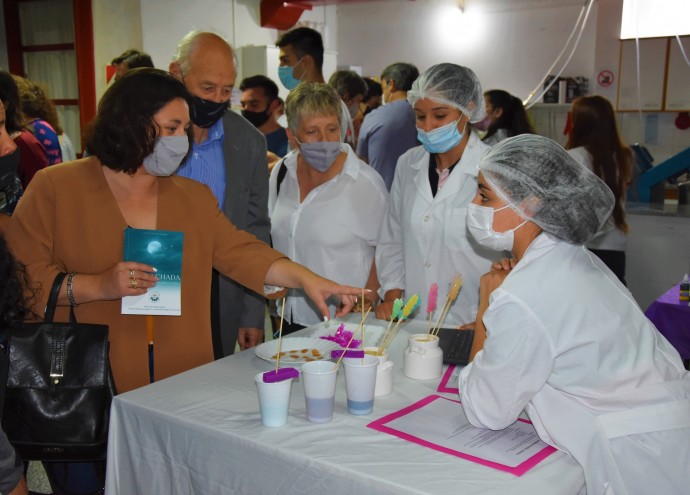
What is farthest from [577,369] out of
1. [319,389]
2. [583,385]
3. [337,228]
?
[337,228]

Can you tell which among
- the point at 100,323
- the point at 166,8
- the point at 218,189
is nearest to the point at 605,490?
the point at 100,323

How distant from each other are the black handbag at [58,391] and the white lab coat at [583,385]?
99 centimetres

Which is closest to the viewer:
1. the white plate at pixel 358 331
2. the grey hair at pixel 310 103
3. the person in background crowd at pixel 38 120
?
the white plate at pixel 358 331

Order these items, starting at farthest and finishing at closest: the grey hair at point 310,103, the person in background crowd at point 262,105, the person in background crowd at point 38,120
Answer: the person in background crowd at point 262,105 < the person in background crowd at point 38,120 < the grey hair at point 310,103

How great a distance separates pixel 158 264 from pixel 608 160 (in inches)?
133

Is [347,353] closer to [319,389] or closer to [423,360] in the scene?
[423,360]

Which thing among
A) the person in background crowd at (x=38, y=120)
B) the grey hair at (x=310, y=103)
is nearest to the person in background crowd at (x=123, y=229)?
the grey hair at (x=310, y=103)

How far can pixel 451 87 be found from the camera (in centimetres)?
262

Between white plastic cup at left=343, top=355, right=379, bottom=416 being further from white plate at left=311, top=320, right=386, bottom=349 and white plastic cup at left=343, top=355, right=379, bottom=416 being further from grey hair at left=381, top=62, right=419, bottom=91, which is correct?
grey hair at left=381, top=62, right=419, bottom=91

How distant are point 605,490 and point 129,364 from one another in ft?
4.35

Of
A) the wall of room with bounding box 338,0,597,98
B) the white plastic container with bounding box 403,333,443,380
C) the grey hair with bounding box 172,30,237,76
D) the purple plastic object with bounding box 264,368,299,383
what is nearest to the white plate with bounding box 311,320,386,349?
the white plastic container with bounding box 403,333,443,380

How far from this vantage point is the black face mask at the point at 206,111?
8.16 ft

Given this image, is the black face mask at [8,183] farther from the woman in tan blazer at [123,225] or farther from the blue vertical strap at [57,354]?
the blue vertical strap at [57,354]

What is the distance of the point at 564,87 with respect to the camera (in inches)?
295
